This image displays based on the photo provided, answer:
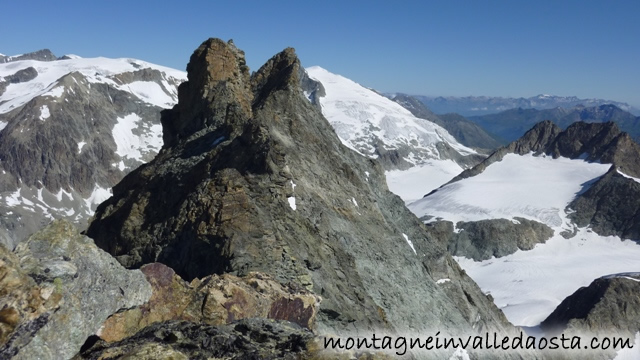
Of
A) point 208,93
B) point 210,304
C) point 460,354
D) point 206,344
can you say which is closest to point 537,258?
point 460,354

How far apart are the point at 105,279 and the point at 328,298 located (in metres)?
9.98

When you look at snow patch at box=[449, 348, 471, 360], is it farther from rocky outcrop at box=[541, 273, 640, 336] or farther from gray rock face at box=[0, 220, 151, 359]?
rocky outcrop at box=[541, 273, 640, 336]

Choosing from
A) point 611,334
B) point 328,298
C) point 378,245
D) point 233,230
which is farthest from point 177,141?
point 611,334

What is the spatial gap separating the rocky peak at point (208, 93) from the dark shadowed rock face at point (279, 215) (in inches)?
4.3

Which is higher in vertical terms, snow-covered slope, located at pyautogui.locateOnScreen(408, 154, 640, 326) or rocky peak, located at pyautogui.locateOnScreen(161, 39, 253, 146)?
rocky peak, located at pyautogui.locateOnScreen(161, 39, 253, 146)

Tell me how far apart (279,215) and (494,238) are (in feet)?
496

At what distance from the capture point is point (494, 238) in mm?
164625

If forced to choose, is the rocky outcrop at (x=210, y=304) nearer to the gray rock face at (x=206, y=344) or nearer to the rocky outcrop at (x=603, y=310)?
the gray rock face at (x=206, y=344)

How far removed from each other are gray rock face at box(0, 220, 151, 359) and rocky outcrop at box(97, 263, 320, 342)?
Result: 32cm

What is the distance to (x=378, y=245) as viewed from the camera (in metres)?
33.4

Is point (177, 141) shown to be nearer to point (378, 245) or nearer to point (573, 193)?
point (378, 245)

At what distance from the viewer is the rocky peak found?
39000 millimetres

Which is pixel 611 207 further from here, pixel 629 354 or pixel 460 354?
pixel 460 354

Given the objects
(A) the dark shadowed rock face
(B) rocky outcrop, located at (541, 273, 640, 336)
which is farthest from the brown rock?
(B) rocky outcrop, located at (541, 273, 640, 336)
